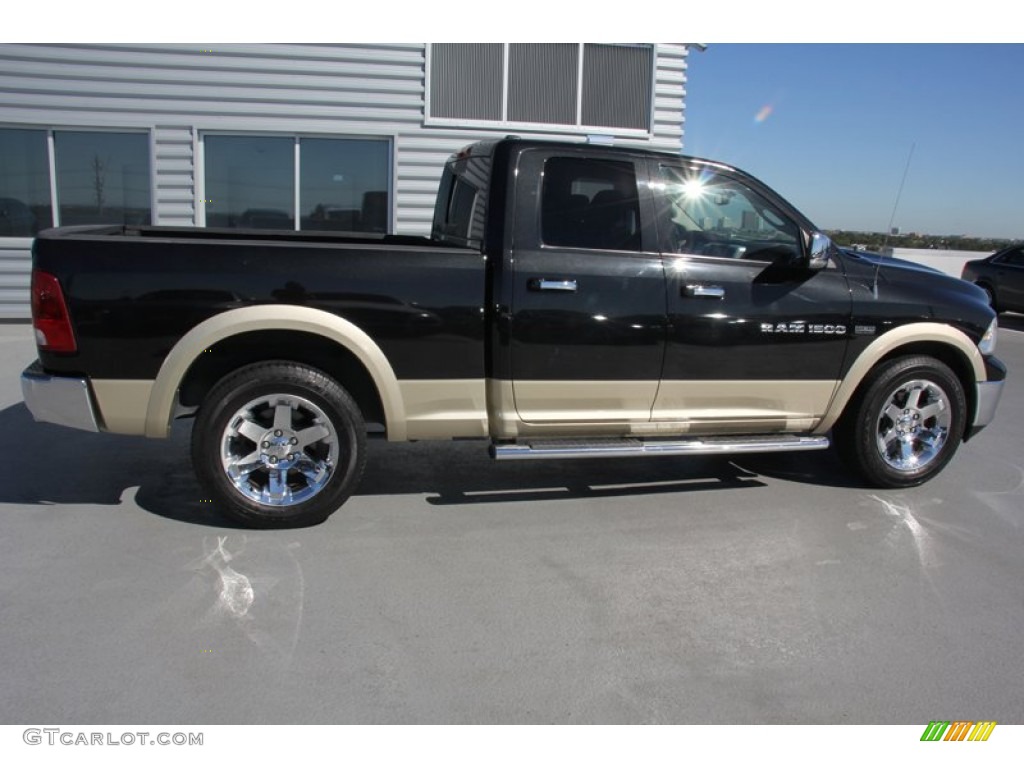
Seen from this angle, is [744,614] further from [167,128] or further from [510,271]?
[167,128]

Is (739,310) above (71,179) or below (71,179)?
below

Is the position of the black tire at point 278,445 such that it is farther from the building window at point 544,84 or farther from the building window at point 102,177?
the building window at point 102,177

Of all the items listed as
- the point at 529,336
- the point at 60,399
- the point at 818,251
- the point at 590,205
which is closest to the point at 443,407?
the point at 529,336

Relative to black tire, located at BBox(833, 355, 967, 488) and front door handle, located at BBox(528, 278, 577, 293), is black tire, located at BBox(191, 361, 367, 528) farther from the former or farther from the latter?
black tire, located at BBox(833, 355, 967, 488)

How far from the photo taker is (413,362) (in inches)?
169

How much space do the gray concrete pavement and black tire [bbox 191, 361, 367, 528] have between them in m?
0.17

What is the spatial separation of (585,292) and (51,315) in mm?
2588

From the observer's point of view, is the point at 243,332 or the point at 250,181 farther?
the point at 250,181

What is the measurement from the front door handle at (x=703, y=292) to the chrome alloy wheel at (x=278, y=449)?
79.1 inches

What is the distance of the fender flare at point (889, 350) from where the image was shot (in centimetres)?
486

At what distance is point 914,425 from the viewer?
201 inches
